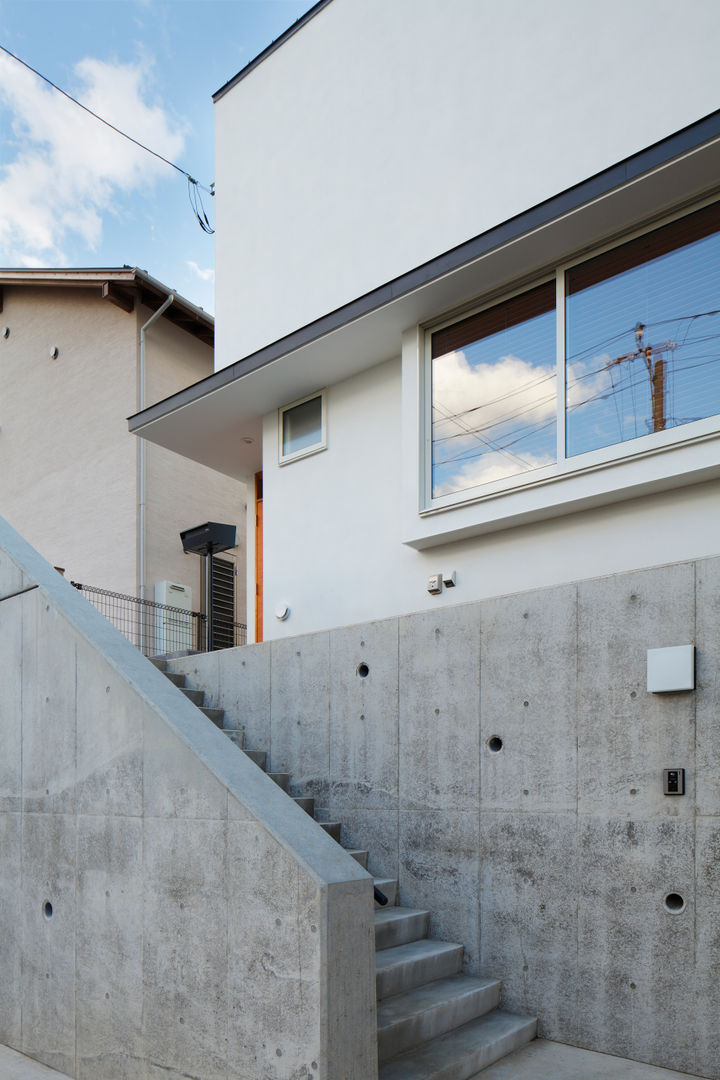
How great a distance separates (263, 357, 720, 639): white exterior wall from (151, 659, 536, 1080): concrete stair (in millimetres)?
2236

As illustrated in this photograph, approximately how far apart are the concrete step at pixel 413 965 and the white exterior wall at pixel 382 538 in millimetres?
2311

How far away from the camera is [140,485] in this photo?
1152 cm

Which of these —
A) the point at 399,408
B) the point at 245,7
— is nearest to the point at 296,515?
the point at 399,408

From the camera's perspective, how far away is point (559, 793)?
4.22m

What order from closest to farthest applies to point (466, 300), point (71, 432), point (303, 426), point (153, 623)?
point (466, 300) → point (303, 426) → point (153, 623) → point (71, 432)

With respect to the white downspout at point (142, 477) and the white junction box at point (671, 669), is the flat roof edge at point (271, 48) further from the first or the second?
the white junction box at point (671, 669)

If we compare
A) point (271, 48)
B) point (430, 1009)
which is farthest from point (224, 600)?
point (430, 1009)

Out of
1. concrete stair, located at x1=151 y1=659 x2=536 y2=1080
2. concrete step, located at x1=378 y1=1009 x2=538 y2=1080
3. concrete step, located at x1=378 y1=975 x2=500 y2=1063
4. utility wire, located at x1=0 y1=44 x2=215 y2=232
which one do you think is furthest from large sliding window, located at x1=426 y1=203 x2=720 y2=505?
utility wire, located at x1=0 y1=44 x2=215 y2=232

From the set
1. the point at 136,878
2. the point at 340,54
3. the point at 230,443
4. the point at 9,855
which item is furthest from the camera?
the point at 230,443

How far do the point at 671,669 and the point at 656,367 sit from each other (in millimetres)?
1980

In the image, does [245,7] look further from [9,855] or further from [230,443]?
[9,855]

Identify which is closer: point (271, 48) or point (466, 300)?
point (466, 300)

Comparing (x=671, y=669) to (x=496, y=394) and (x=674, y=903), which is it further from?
(x=496, y=394)

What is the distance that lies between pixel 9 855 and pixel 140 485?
7.17 m
